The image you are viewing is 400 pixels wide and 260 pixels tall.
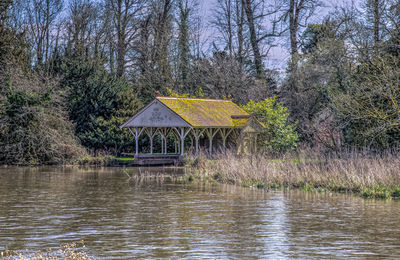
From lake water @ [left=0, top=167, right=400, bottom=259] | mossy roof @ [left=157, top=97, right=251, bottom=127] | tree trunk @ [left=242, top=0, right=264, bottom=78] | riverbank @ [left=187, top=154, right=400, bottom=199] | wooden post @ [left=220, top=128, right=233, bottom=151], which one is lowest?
lake water @ [left=0, top=167, right=400, bottom=259]

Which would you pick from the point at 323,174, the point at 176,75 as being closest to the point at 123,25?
A: the point at 176,75

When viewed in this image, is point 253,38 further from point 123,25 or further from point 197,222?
point 197,222

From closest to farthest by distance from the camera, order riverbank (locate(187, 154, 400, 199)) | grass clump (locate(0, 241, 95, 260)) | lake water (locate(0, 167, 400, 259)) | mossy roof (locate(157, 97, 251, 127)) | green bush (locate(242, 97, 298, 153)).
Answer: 1. grass clump (locate(0, 241, 95, 260))
2. lake water (locate(0, 167, 400, 259))
3. riverbank (locate(187, 154, 400, 199))
4. mossy roof (locate(157, 97, 251, 127))
5. green bush (locate(242, 97, 298, 153))

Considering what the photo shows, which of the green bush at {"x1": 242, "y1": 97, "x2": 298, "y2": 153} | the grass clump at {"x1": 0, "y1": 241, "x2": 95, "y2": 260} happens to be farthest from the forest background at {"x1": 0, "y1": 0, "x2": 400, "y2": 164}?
the grass clump at {"x1": 0, "y1": 241, "x2": 95, "y2": 260}

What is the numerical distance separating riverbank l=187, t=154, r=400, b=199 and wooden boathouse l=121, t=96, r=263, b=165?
33.6 feet

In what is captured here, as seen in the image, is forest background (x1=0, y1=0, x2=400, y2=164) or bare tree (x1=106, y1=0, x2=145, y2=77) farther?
bare tree (x1=106, y1=0, x2=145, y2=77)

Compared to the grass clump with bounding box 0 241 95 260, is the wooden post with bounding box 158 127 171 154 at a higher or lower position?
higher

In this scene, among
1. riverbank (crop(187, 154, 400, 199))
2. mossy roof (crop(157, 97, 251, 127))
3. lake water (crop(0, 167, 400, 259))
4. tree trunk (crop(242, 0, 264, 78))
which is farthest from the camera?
tree trunk (crop(242, 0, 264, 78))

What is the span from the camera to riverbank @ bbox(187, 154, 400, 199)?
19.9 m

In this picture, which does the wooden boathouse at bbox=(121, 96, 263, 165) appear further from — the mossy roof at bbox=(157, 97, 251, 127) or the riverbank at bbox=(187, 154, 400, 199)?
the riverbank at bbox=(187, 154, 400, 199)

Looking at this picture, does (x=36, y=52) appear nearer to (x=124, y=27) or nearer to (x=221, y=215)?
(x=124, y=27)

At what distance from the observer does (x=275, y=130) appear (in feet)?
131

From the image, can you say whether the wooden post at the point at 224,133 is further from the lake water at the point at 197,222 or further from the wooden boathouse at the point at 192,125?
the lake water at the point at 197,222

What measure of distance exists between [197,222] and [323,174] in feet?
28.7
